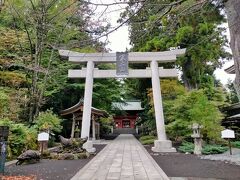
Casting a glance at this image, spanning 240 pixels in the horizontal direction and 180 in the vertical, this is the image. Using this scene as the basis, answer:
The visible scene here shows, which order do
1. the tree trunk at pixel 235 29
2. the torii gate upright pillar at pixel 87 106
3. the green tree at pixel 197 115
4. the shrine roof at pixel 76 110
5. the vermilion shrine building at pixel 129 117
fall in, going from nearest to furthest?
the tree trunk at pixel 235 29, the green tree at pixel 197 115, the torii gate upright pillar at pixel 87 106, the shrine roof at pixel 76 110, the vermilion shrine building at pixel 129 117

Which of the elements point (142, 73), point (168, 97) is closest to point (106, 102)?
point (168, 97)

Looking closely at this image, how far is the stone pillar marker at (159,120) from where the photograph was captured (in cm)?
1334

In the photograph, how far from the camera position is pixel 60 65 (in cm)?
2002

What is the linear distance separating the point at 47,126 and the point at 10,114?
1746 mm

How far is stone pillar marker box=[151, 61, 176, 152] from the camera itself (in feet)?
43.8

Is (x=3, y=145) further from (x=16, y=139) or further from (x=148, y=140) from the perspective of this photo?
(x=148, y=140)

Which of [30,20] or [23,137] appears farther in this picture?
[30,20]

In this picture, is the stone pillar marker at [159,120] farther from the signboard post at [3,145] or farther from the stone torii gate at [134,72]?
the signboard post at [3,145]

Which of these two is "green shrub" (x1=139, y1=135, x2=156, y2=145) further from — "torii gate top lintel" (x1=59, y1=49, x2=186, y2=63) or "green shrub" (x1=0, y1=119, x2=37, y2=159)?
"green shrub" (x1=0, y1=119, x2=37, y2=159)

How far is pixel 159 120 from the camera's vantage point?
1396cm

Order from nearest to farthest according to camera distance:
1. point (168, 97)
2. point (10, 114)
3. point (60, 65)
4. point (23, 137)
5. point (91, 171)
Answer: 1. point (91, 171)
2. point (23, 137)
3. point (10, 114)
4. point (168, 97)
5. point (60, 65)

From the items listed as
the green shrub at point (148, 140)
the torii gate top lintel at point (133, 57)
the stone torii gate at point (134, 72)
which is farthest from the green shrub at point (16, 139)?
the green shrub at point (148, 140)

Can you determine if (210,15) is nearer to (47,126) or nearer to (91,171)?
(91,171)

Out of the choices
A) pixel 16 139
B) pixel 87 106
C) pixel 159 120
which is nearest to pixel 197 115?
pixel 159 120
